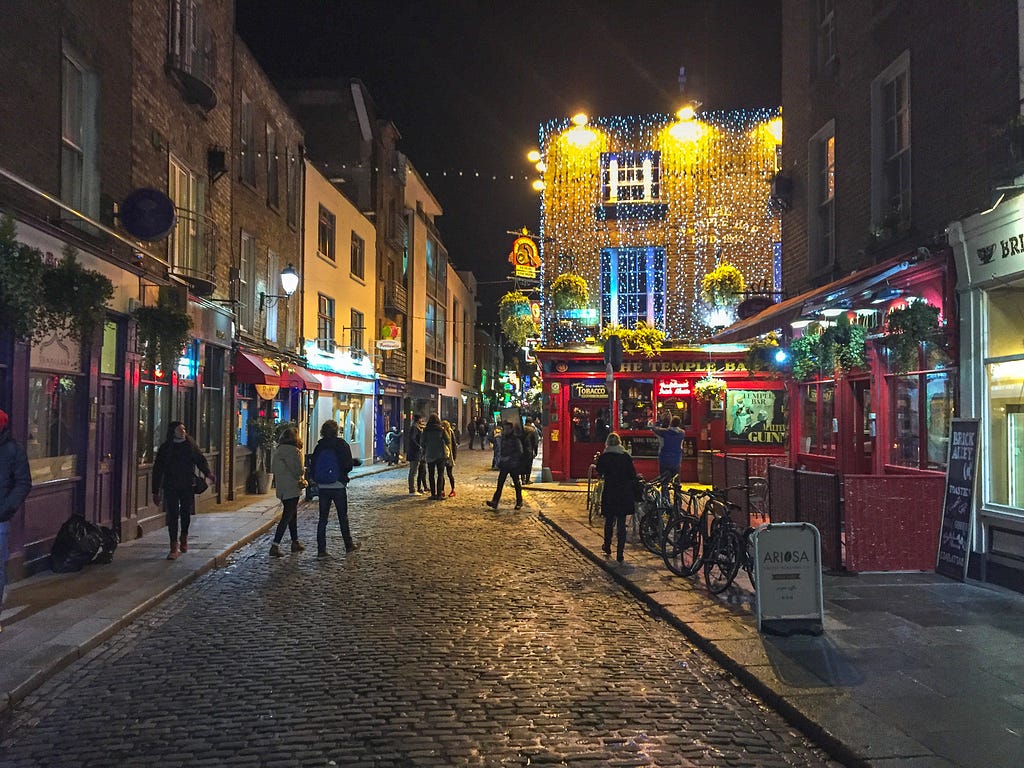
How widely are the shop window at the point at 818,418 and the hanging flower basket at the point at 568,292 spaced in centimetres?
732

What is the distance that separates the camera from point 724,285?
19.1m

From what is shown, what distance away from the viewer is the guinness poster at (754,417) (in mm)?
20797

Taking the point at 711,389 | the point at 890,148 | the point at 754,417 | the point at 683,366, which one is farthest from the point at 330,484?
the point at 754,417

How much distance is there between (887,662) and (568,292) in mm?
15361

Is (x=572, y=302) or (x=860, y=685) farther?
Answer: (x=572, y=302)

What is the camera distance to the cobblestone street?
177 inches

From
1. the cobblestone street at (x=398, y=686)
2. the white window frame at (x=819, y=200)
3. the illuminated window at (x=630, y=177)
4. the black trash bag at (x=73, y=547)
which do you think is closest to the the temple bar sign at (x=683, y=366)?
the illuminated window at (x=630, y=177)

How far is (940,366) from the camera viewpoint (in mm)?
9430

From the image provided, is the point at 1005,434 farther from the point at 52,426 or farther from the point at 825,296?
the point at 52,426

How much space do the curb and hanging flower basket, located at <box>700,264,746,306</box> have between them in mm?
11413

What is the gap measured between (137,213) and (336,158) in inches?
820

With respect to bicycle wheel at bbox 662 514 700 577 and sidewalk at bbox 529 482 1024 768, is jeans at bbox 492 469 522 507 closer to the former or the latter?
bicycle wheel at bbox 662 514 700 577

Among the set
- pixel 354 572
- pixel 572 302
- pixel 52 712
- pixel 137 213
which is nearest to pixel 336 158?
pixel 572 302

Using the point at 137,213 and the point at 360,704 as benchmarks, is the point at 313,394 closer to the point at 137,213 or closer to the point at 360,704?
the point at 137,213
